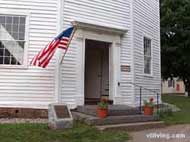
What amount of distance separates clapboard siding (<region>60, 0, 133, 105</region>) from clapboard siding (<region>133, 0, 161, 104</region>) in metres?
0.57

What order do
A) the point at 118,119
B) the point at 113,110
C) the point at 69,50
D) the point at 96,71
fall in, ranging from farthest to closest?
1. the point at 96,71
2. the point at 69,50
3. the point at 113,110
4. the point at 118,119

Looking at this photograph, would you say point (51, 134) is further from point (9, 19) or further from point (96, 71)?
point (96, 71)

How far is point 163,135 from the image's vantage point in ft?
30.7

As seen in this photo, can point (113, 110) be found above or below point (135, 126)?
above

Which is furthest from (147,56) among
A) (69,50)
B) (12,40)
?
(12,40)

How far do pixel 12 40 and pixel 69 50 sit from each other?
6.92ft

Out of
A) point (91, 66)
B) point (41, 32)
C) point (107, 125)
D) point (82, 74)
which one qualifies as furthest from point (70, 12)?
point (107, 125)

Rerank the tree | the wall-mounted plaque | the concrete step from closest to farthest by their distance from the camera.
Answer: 1. the concrete step
2. the wall-mounted plaque
3. the tree

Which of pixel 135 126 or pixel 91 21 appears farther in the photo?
pixel 91 21

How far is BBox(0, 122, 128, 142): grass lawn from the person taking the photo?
27.0ft

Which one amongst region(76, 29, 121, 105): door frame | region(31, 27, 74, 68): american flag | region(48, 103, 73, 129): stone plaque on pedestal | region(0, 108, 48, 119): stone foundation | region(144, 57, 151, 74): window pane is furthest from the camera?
region(144, 57, 151, 74): window pane

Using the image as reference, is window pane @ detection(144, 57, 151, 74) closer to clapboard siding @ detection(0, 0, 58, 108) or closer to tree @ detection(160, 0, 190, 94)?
clapboard siding @ detection(0, 0, 58, 108)

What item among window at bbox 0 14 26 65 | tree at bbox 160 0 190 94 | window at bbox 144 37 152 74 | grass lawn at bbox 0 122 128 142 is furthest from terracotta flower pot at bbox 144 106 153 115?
tree at bbox 160 0 190 94

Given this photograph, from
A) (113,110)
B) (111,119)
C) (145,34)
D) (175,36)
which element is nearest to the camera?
(111,119)
